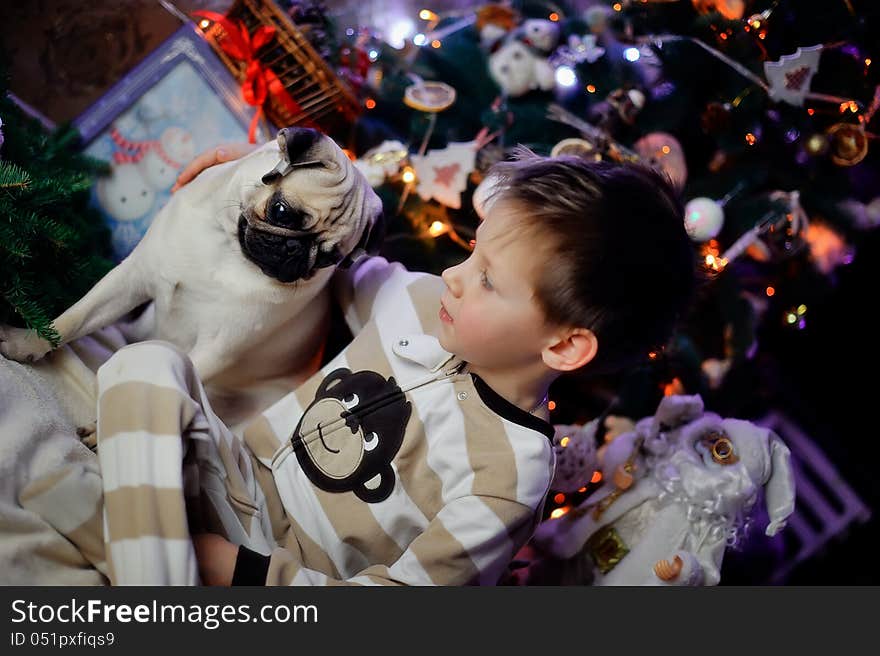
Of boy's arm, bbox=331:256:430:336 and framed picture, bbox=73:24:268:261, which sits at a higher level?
framed picture, bbox=73:24:268:261

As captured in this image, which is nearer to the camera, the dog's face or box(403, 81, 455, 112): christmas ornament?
the dog's face

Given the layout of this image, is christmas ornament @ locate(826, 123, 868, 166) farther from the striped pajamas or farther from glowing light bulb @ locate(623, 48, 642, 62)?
the striped pajamas

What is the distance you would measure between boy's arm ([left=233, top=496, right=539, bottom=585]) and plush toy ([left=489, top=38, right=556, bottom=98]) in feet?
3.13

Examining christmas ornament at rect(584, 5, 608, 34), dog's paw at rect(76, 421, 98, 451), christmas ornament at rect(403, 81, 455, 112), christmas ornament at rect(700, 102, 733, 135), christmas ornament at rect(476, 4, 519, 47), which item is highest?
dog's paw at rect(76, 421, 98, 451)

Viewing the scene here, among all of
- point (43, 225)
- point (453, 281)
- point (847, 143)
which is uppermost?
point (43, 225)

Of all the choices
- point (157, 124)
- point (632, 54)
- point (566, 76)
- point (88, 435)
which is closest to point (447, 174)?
point (566, 76)

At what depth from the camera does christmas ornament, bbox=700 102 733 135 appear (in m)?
1.40

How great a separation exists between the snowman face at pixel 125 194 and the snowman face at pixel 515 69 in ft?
2.33

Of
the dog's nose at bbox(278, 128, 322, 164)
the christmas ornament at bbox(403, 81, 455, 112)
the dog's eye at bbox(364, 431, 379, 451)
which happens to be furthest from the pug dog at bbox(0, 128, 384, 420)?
the christmas ornament at bbox(403, 81, 455, 112)

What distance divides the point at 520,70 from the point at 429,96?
0.70ft

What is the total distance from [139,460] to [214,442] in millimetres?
114

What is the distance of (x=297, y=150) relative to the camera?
0.98 meters

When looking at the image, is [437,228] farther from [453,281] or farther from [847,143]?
[847,143]

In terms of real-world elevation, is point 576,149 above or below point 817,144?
above
